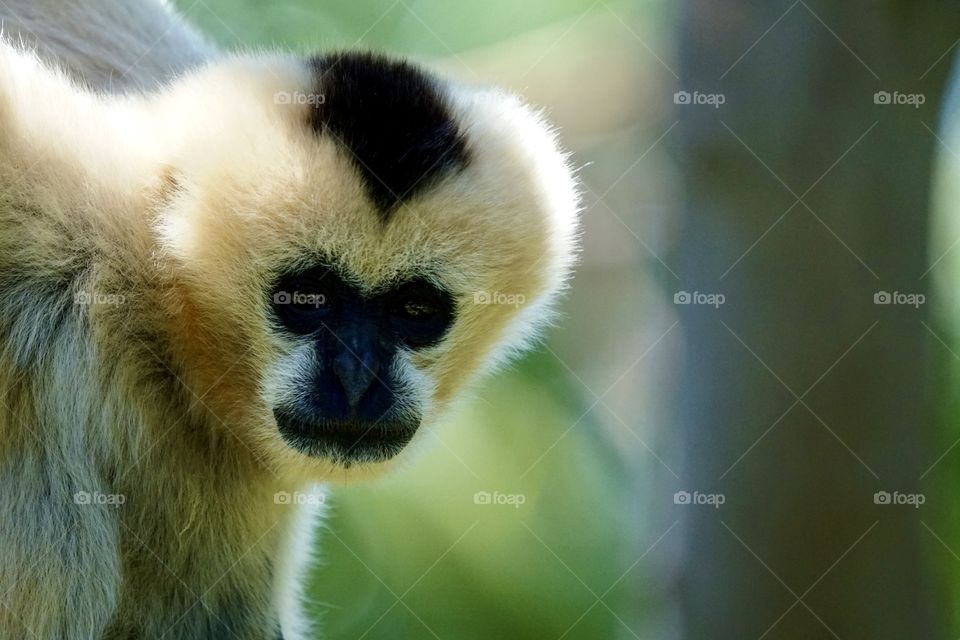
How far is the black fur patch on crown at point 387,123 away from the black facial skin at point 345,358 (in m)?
0.24

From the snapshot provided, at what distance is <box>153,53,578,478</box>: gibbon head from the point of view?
8.25ft

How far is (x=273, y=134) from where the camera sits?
2561 mm

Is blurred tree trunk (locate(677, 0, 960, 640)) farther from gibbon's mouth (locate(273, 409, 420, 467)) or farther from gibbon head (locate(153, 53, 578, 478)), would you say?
gibbon's mouth (locate(273, 409, 420, 467))

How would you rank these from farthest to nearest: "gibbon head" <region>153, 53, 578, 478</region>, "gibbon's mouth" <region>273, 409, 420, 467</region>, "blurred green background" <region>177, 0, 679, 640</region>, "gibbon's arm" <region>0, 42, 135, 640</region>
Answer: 1. "blurred green background" <region>177, 0, 679, 640</region>
2. "gibbon's mouth" <region>273, 409, 420, 467</region>
3. "gibbon head" <region>153, 53, 578, 478</region>
4. "gibbon's arm" <region>0, 42, 135, 640</region>

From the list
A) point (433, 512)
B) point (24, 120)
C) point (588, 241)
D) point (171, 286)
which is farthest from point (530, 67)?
point (433, 512)

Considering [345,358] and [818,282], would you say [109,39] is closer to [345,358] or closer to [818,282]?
[345,358]

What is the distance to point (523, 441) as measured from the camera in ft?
16.3

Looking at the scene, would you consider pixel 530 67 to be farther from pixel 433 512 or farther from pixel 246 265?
pixel 433 512

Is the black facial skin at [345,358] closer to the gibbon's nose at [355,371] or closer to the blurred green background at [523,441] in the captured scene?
the gibbon's nose at [355,371]

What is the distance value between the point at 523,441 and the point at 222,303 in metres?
2.66

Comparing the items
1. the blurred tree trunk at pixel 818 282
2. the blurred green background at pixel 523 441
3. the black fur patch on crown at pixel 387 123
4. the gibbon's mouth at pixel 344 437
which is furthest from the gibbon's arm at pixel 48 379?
the blurred tree trunk at pixel 818 282

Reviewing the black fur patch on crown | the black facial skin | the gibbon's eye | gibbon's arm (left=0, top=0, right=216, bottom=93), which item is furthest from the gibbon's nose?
gibbon's arm (left=0, top=0, right=216, bottom=93)

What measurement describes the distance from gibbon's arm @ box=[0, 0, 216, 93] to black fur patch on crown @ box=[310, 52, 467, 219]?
32.8 inches

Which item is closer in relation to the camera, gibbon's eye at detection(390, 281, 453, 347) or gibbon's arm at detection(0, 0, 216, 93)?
gibbon's eye at detection(390, 281, 453, 347)
